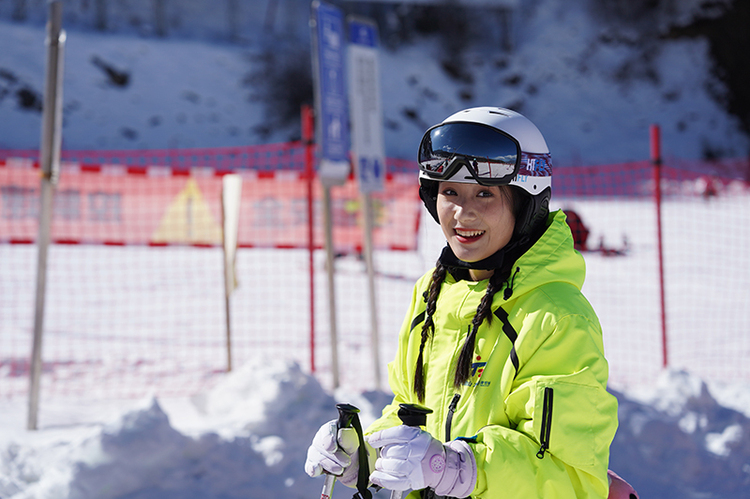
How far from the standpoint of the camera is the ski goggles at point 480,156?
1.62 meters

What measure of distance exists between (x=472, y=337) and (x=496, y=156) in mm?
463

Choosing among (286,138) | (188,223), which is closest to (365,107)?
(188,223)

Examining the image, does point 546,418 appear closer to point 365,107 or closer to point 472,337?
point 472,337

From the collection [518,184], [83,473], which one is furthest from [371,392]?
[518,184]

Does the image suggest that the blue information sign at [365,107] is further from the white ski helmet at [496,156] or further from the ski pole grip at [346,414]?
the ski pole grip at [346,414]

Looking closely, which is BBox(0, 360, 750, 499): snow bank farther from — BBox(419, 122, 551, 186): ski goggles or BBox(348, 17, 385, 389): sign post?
BBox(419, 122, 551, 186): ski goggles

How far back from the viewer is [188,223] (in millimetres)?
8375

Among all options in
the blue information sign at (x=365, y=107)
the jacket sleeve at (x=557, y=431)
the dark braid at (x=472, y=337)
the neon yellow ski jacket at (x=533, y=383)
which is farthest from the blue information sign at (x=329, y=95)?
the jacket sleeve at (x=557, y=431)

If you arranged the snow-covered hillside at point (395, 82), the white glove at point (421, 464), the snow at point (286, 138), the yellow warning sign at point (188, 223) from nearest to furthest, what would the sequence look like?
the white glove at point (421, 464) < the snow at point (286, 138) < the yellow warning sign at point (188, 223) < the snow-covered hillside at point (395, 82)

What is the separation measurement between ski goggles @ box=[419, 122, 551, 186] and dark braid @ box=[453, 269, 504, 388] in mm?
274

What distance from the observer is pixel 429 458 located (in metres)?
1.31

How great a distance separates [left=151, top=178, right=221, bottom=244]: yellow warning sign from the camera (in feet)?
27.4

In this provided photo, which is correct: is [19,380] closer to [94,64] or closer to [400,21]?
[94,64]

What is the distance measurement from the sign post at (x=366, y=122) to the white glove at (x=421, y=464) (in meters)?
3.41
